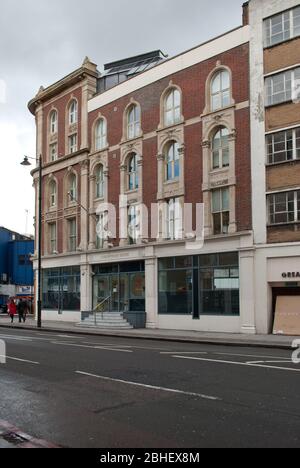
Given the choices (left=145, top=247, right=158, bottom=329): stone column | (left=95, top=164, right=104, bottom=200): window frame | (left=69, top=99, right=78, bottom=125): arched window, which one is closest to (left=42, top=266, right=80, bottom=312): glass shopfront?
(left=95, top=164, right=104, bottom=200): window frame

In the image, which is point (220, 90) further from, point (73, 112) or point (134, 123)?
point (73, 112)

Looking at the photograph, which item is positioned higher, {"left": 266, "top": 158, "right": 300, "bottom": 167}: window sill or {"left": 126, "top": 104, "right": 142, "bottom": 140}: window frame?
{"left": 126, "top": 104, "right": 142, "bottom": 140}: window frame

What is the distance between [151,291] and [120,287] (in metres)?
3.12

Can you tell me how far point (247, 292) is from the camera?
2323 centimetres

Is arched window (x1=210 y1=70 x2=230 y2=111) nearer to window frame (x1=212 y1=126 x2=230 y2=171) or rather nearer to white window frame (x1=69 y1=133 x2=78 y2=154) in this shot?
window frame (x1=212 y1=126 x2=230 y2=171)

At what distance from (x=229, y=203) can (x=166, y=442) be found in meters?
19.5

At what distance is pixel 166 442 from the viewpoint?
596 centimetres

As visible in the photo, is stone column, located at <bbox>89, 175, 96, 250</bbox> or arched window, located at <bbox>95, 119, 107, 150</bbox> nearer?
stone column, located at <bbox>89, 175, 96, 250</bbox>

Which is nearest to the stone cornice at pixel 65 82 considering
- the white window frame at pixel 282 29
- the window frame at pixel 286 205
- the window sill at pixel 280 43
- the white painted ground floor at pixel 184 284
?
the white painted ground floor at pixel 184 284

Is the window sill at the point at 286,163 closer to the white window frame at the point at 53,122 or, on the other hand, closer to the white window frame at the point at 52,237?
the white window frame at the point at 52,237

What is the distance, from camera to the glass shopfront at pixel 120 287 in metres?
29.0

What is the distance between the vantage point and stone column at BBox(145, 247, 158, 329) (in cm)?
2762

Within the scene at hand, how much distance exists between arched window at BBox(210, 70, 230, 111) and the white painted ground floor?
6.85 m
